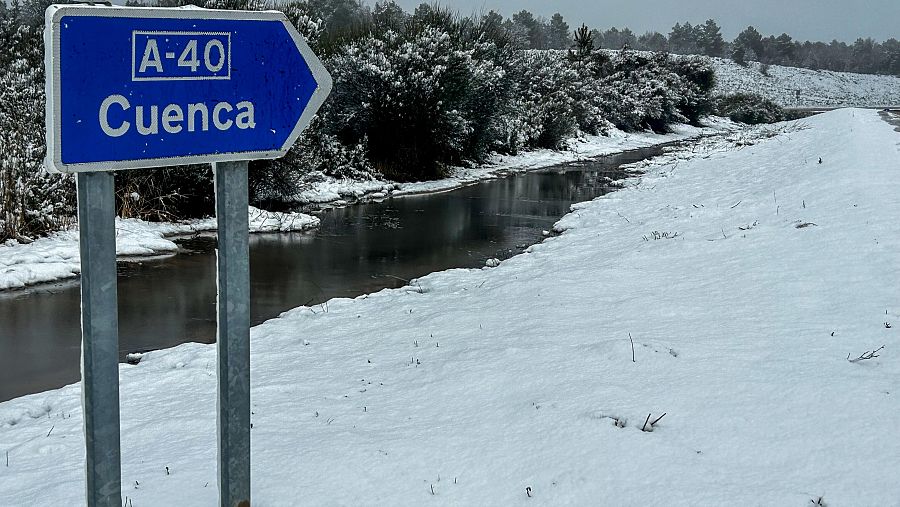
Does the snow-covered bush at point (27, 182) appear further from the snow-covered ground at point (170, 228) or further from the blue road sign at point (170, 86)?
the blue road sign at point (170, 86)

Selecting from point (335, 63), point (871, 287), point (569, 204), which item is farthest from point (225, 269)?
point (335, 63)

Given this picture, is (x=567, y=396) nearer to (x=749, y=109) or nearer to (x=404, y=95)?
(x=404, y=95)

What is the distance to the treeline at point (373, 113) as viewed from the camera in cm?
1324

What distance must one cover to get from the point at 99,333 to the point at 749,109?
198 ft

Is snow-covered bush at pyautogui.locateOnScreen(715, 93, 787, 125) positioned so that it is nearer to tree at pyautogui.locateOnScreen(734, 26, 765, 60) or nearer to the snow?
the snow

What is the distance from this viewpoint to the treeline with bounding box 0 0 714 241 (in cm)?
1324

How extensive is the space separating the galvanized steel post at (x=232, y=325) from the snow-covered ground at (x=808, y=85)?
87.8 metres

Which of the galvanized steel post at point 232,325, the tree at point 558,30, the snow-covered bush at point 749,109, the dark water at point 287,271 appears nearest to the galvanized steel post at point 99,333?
the galvanized steel post at point 232,325

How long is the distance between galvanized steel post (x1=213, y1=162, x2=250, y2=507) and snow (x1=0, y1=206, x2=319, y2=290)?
698 cm

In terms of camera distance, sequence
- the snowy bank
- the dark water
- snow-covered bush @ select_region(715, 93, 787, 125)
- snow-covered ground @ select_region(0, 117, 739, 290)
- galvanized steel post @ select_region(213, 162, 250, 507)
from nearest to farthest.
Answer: galvanized steel post @ select_region(213, 162, 250, 507) → the dark water → snow-covered ground @ select_region(0, 117, 739, 290) → the snowy bank → snow-covered bush @ select_region(715, 93, 787, 125)

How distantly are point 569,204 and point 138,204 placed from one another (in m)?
9.78

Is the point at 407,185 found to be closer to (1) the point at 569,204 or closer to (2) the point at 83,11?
(1) the point at 569,204

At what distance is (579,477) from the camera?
363cm

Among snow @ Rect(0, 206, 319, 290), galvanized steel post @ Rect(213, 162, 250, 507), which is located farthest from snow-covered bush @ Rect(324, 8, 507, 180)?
galvanized steel post @ Rect(213, 162, 250, 507)
